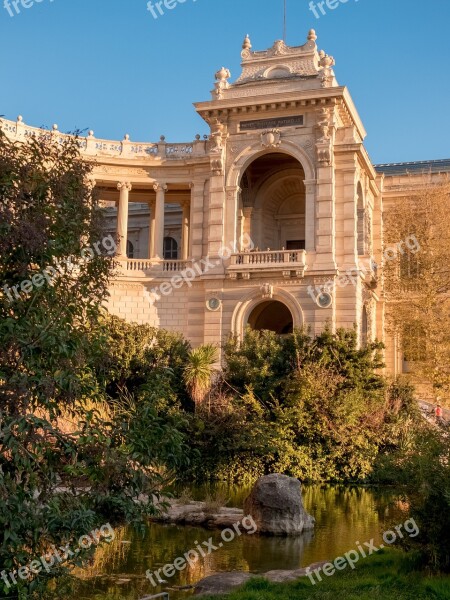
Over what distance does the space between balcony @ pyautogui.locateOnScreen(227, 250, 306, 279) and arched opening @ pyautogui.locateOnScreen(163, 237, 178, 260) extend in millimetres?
12289

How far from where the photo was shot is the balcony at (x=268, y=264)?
30.3m

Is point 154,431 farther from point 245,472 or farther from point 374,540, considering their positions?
point 245,472

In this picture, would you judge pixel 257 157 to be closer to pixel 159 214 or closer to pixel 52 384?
pixel 159 214

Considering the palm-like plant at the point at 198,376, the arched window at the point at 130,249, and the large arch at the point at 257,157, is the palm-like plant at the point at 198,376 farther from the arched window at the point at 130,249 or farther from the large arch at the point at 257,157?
the arched window at the point at 130,249

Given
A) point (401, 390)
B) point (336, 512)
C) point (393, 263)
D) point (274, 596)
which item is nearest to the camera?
point (274, 596)

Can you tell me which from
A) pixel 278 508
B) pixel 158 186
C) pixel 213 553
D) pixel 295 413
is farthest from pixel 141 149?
pixel 213 553

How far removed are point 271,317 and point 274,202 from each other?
A: 20.2ft

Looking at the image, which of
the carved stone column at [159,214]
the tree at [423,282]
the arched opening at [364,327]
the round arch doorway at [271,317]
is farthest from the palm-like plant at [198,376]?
the carved stone column at [159,214]

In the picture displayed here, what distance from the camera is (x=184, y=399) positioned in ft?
81.5

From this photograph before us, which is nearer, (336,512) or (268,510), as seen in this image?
(268,510)

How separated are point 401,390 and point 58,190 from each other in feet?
70.6

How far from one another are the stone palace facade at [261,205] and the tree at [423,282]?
172 centimetres

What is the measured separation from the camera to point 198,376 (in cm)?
2397

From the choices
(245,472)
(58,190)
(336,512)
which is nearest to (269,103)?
(245,472)
